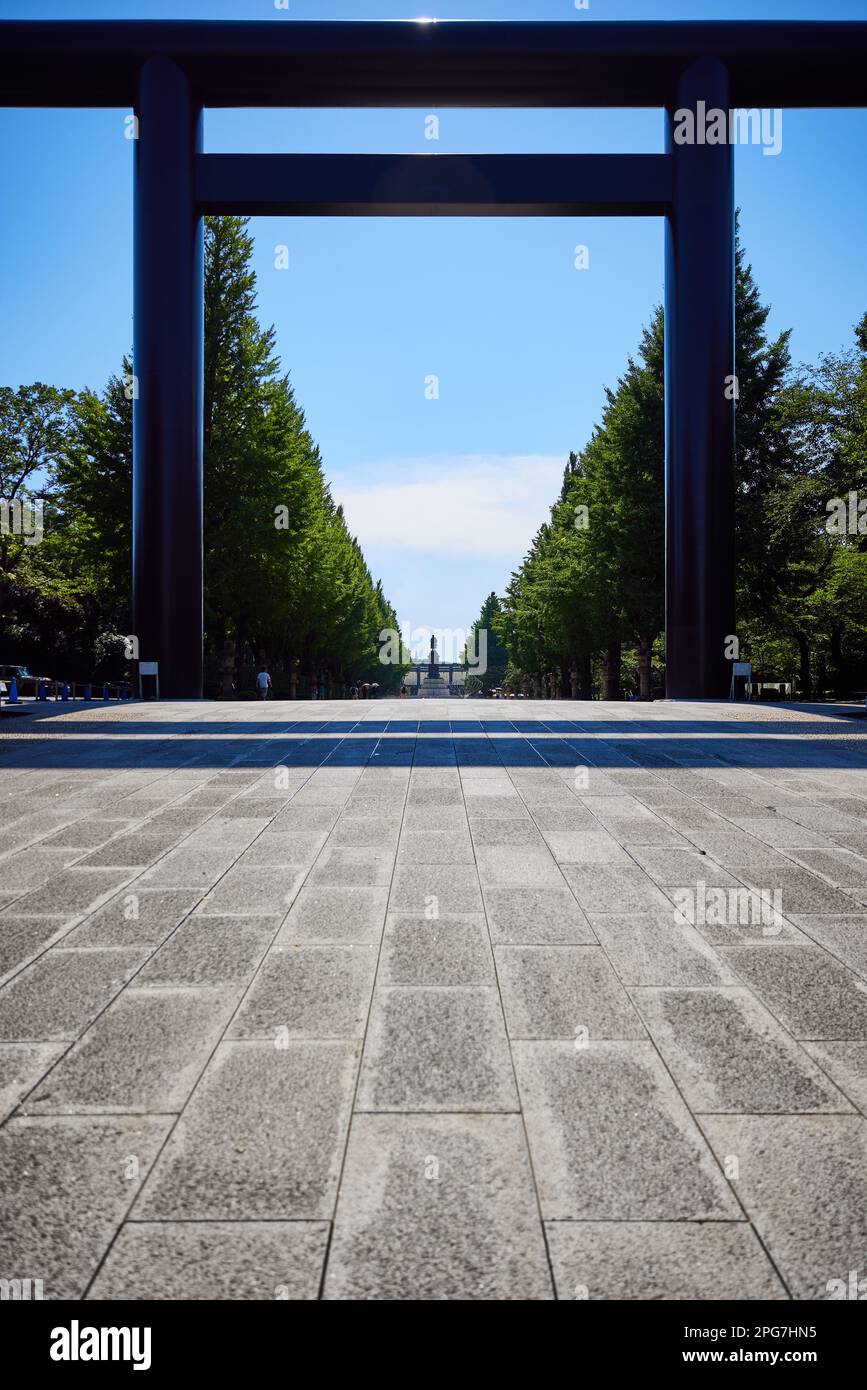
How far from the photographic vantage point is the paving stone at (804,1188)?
86.5 inches

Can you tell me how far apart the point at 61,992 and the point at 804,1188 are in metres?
2.78

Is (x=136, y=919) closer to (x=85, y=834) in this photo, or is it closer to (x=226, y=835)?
(x=226, y=835)

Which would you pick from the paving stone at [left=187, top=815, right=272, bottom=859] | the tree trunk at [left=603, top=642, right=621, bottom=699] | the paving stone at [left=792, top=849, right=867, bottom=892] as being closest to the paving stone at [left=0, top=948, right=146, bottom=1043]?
the paving stone at [left=187, top=815, right=272, bottom=859]

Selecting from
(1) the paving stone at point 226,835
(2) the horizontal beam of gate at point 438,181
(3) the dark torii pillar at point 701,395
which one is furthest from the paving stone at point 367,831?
→ (2) the horizontal beam of gate at point 438,181

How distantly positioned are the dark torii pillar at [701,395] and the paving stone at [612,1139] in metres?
19.7

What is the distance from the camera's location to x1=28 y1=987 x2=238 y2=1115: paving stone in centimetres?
288

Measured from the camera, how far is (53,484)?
1898 inches

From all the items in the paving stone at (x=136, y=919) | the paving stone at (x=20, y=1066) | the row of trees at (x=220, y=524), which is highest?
Result: the row of trees at (x=220, y=524)

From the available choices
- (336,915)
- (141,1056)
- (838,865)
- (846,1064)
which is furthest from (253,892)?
(838,865)

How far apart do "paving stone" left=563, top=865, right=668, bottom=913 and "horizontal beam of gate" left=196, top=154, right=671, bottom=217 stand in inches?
797

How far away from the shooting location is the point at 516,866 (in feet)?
18.5

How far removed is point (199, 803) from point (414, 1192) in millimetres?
5523

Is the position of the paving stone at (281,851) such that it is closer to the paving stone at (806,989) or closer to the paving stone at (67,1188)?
the paving stone at (806,989)
